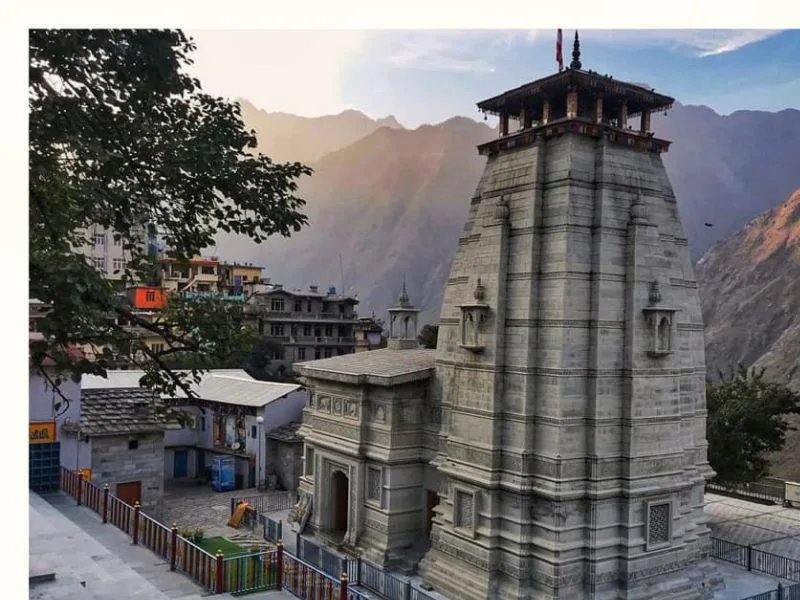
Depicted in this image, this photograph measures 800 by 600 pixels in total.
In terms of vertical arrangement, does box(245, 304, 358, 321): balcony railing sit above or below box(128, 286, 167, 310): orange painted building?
below

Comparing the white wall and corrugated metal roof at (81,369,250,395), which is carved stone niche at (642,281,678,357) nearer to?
the white wall

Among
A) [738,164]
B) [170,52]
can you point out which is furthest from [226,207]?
[738,164]

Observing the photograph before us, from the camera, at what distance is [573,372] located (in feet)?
39.3

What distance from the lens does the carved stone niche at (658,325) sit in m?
12.1

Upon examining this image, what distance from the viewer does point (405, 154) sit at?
24516 mm

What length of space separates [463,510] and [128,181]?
8.50 metres

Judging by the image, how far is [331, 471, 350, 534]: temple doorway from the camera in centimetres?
1652

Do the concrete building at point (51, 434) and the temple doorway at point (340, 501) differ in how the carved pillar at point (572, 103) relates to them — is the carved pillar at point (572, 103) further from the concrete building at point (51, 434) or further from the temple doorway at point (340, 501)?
the concrete building at point (51, 434)

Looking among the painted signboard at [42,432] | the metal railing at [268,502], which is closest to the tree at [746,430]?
the metal railing at [268,502]

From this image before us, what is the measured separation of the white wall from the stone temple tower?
7946 millimetres

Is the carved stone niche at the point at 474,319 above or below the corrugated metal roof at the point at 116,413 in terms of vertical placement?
above

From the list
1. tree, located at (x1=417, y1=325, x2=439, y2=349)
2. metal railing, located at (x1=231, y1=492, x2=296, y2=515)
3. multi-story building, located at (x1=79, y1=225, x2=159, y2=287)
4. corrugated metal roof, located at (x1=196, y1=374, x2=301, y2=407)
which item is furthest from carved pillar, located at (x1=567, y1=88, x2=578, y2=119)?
tree, located at (x1=417, y1=325, x2=439, y2=349)

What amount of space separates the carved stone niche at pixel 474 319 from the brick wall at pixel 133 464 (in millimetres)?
8448

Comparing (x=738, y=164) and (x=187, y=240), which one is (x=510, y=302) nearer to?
(x=187, y=240)
